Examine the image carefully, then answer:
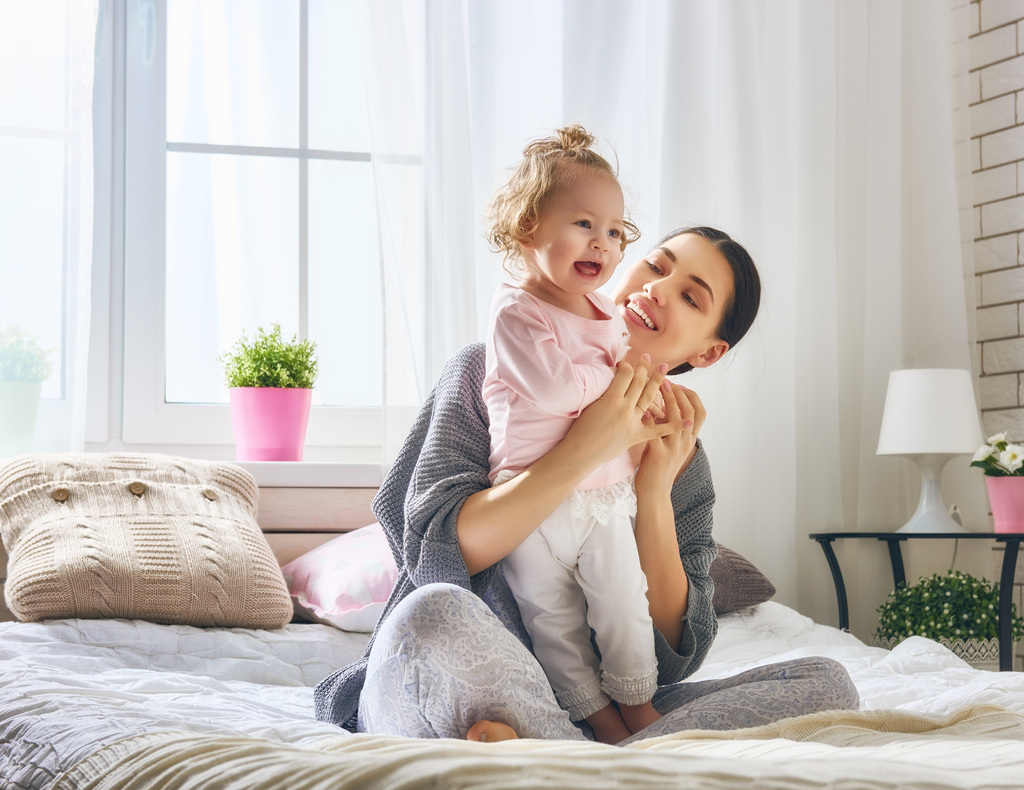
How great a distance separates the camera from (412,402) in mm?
2539

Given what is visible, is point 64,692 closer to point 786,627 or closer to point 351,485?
point 351,485

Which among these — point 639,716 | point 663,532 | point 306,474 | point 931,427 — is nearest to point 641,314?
point 663,532

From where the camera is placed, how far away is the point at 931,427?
2682 millimetres

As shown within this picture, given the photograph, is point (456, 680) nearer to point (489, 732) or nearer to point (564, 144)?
point (489, 732)

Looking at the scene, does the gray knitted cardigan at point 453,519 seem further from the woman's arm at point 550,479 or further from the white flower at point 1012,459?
the white flower at point 1012,459

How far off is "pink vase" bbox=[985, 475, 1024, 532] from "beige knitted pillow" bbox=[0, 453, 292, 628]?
1843 mm

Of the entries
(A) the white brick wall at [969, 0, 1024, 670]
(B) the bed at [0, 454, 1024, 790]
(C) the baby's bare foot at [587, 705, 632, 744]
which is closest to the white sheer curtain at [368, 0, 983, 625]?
(A) the white brick wall at [969, 0, 1024, 670]

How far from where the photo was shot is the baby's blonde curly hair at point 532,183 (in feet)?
4.20

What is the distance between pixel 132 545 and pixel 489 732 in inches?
43.1

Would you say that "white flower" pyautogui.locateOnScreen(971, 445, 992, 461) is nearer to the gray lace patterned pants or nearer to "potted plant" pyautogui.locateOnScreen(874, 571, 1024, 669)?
"potted plant" pyautogui.locateOnScreen(874, 571, 1024, 669)

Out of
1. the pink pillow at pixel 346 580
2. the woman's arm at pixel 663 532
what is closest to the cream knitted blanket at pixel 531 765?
the woman's arm at pixel 663 532

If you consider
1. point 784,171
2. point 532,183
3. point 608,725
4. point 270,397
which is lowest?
point 608,725

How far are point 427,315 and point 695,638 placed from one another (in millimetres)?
1472

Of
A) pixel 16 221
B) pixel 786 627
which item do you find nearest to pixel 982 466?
pixel 786 627
